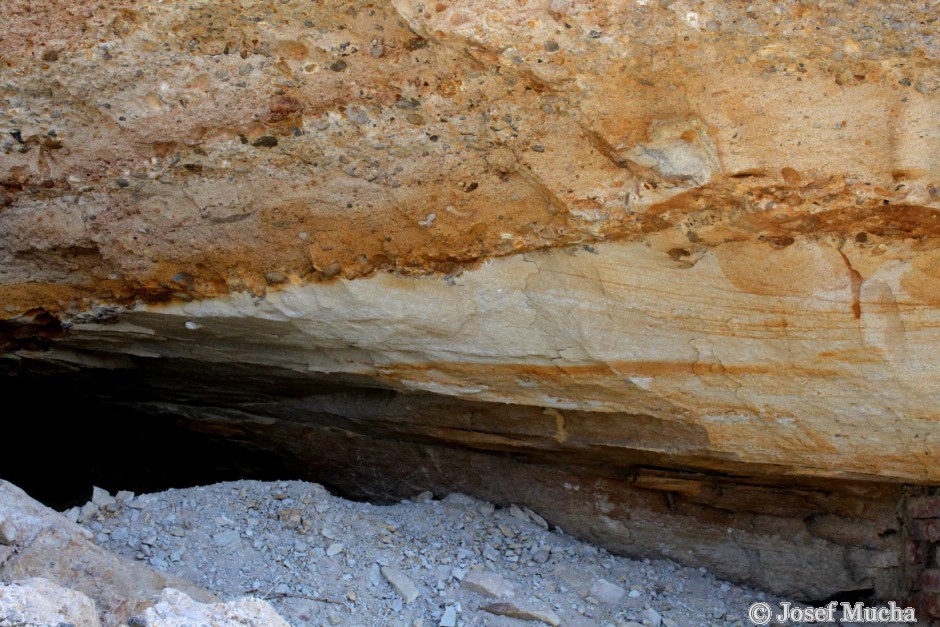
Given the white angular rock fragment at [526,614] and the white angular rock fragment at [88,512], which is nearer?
the white angular rock fragment at [526,614]

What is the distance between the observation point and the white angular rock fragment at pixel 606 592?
377cm

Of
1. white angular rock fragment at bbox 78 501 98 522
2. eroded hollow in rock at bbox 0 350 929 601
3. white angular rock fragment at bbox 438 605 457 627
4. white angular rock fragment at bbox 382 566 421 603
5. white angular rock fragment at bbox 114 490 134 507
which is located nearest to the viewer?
white angular rock fragment at bbox 438 605 457 627

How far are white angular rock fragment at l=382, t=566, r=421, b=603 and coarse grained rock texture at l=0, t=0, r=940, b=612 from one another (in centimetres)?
77

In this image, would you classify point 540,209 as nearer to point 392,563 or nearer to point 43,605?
point 392,563

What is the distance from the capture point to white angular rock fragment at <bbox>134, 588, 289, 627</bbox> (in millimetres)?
2270

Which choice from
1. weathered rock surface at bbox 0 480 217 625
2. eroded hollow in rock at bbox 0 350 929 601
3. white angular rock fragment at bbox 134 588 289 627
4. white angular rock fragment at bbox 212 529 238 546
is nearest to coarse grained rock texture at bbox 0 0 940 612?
eroded hollow in rock at bbox 0 350 929 601

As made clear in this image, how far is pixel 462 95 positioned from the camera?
2.79 meters

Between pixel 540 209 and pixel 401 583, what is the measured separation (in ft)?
5.16

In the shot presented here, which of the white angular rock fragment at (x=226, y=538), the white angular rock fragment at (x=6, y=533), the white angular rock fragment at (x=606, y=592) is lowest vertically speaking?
the white angular rock fragment at (x=606, y=592)

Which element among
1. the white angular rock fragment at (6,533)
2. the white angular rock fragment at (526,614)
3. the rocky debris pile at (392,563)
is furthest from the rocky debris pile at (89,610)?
the white angular rock fragment at (526,614)

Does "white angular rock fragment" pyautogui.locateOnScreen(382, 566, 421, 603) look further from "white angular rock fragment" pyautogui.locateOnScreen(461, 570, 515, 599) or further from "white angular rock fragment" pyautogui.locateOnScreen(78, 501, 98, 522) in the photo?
"white angular rock fragment" pyautogui.locateOnScreen(78, 501, 98, 522)

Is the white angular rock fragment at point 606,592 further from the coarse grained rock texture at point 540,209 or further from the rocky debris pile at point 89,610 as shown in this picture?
the rocky debris pile at point 89,610

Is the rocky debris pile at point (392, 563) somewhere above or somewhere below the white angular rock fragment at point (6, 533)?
below

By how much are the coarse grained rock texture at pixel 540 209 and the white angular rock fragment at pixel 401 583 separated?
0.77 m
